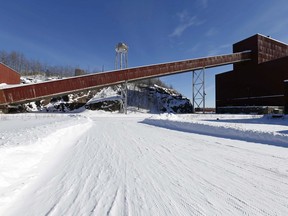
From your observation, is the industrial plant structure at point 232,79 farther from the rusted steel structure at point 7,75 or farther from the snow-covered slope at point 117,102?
the snow-covered slope at point 117,102

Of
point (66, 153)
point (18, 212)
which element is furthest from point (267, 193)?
point (66, 153)

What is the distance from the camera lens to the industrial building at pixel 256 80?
103ft

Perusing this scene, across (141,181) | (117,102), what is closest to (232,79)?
(117,102)

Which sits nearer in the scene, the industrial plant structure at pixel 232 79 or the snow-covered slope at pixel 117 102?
the industrial plant structure at pixel 232 79

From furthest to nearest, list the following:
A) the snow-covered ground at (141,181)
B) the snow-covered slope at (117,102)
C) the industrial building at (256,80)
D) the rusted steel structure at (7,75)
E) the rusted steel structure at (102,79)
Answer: the snow-covered slope at (117,102), the rusted steel structure at (7,75), the industrial building at (256,80), the rusted steel structure at (102,79), the snow-covered ground at (141,181)

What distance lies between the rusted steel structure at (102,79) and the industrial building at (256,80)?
2.16 meters

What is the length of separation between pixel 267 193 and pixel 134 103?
154 ft

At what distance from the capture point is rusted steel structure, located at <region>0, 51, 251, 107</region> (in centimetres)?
2609

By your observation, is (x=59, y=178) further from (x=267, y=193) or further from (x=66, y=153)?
(x=267, y=193)

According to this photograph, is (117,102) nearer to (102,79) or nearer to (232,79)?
(102,79)

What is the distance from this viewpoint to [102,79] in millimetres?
30266

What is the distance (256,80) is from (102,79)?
1055 inches

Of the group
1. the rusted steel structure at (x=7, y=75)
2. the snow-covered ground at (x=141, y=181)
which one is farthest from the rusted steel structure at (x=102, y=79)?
the snow-covered ground at (x=141, y=181)

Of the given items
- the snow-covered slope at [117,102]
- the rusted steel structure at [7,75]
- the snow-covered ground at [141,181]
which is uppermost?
the rusted steel structure at [7,75]
